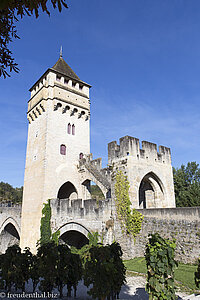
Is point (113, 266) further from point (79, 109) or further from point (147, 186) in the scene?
point (79, 109)

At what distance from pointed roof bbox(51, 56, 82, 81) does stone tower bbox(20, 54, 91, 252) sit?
0.47 feet

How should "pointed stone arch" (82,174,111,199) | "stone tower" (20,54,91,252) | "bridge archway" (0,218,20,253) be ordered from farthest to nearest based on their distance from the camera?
1. "bridge archway" (0,218,20,253)
2. "stone tower" (20,54,91,252)
3. "pointed stone arch" (82,174,111,199)

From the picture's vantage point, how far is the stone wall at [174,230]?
913 cm

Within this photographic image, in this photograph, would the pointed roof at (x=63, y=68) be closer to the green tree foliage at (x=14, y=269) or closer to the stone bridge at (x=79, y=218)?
the stone bridge at (x=79, y=218)

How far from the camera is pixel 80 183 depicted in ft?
Answer: 62.4

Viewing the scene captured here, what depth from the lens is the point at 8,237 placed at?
A: 25.0 m

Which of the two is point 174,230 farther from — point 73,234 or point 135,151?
point 73,234

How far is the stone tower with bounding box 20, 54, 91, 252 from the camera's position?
1722cm

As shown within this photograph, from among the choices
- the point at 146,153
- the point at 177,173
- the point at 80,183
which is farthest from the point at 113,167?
the point at 177,173

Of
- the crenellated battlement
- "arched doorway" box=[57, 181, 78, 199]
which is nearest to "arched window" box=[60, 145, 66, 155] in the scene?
"arched doorway" box=[57, 181, 78, 199]

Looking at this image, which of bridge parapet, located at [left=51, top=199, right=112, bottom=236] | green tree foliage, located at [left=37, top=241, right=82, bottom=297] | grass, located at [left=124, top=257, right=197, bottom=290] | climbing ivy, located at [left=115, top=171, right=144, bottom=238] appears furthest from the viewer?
bridge parapet, located at [left=51, top=199, right=112, bottom=236]

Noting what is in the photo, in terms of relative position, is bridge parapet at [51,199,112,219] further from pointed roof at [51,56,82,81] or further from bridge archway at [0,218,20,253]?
pointed roof at [51,56,82,81]

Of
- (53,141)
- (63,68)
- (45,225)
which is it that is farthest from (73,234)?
(63,68)

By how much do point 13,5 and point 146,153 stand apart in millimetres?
12445
